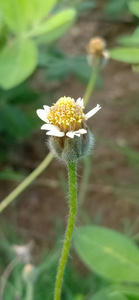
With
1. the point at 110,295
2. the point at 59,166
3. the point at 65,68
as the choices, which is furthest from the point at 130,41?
the point at 59,166

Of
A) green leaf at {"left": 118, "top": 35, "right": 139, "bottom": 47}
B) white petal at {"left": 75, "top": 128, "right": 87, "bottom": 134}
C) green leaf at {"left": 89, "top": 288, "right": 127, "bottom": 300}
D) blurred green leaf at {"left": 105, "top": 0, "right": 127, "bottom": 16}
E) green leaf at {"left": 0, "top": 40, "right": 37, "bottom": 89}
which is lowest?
green leaf at {"left": 89, "top": 288, "right": 127, "bottom": 300}

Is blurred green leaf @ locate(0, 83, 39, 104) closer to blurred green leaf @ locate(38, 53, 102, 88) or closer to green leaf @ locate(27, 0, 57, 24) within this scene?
blurred green leaf @ locate(38, 53, 102, 88)

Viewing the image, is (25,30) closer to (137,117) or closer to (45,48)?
(45,48)

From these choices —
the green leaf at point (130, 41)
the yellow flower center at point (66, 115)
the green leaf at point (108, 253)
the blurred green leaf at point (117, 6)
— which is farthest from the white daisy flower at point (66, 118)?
the blurred green leaf at point (117, 6)

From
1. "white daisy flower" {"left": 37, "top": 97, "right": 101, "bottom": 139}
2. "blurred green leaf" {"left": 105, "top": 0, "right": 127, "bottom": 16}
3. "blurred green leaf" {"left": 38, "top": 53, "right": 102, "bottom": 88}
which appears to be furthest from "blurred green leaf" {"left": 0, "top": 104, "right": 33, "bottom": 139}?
"white daisy flower" {"left": 37, "top": 97, "right": 101, "bottom": 139}

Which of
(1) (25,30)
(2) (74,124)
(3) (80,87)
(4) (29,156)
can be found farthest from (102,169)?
(2) (74,124)

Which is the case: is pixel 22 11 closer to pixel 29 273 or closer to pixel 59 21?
pixel 59 21

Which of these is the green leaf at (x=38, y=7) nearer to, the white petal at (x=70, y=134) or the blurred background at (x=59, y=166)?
the blurred background at (x=59, y=166)
